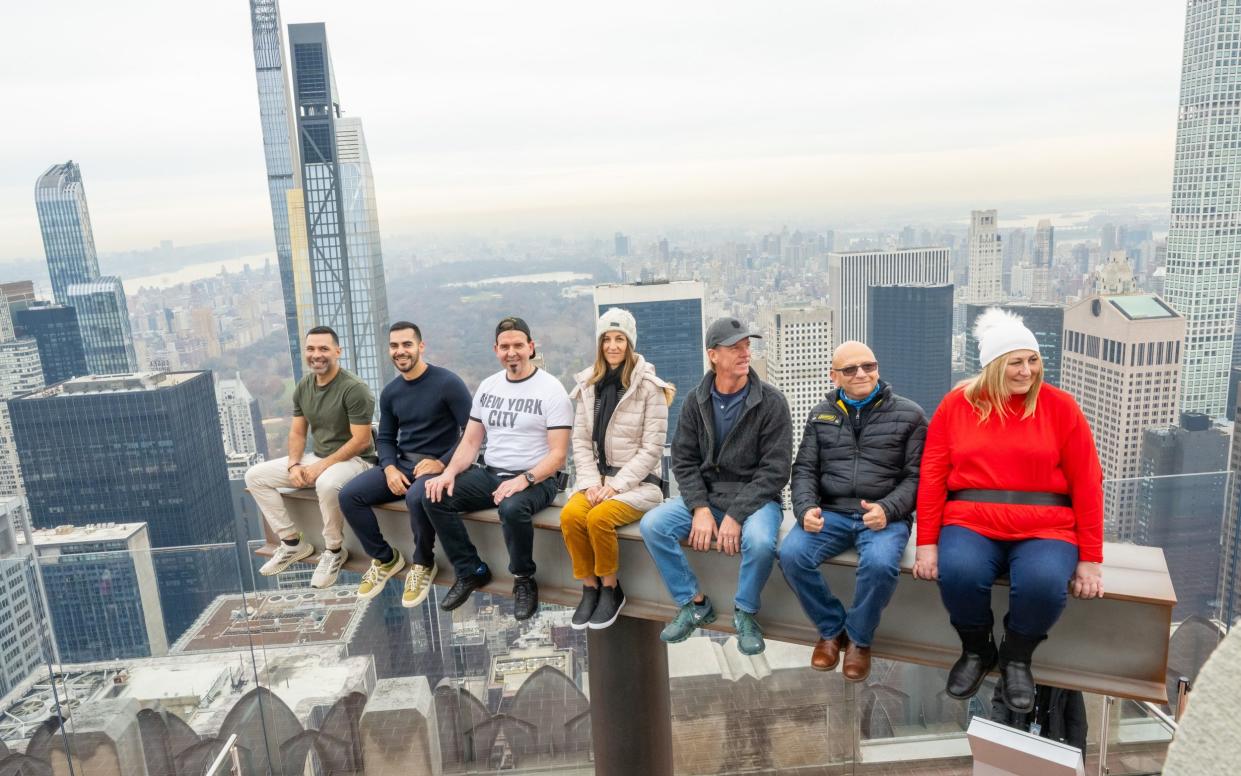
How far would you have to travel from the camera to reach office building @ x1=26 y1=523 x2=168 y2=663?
349 centimetres

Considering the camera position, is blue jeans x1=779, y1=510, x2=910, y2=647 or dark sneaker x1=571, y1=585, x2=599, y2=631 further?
dark sneaker x1=571, y1=585, x2=599, y2=631

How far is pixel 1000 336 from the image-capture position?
224 centimetres

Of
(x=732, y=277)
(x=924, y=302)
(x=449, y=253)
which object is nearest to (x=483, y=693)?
(x=449, y=253)

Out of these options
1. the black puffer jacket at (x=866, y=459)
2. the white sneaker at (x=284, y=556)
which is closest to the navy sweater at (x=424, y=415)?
the white sneaker at (x=284, y=556)

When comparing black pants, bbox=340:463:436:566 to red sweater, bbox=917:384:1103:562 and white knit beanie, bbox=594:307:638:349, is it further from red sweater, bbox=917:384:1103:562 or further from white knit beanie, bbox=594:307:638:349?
red sweater, bbox=917:384:1103:562

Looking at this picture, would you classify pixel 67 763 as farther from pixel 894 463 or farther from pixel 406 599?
pixel 894 463

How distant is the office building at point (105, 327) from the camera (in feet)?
171

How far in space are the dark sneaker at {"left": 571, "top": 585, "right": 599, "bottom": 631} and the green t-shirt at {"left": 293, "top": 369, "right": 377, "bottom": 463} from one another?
52.1 inches

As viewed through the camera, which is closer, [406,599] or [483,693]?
[406,599]

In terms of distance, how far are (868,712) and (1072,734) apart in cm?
84

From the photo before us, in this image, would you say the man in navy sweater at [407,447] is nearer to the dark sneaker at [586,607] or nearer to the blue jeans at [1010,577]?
the dark sneaker at [586,607]

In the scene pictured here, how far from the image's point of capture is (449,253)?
99.3ft

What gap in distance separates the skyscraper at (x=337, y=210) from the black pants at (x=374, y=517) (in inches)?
2131

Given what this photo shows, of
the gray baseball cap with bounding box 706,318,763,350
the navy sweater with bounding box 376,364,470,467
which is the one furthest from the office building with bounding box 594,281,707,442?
the gray baseball cap with bounding box 706,318,763,350
